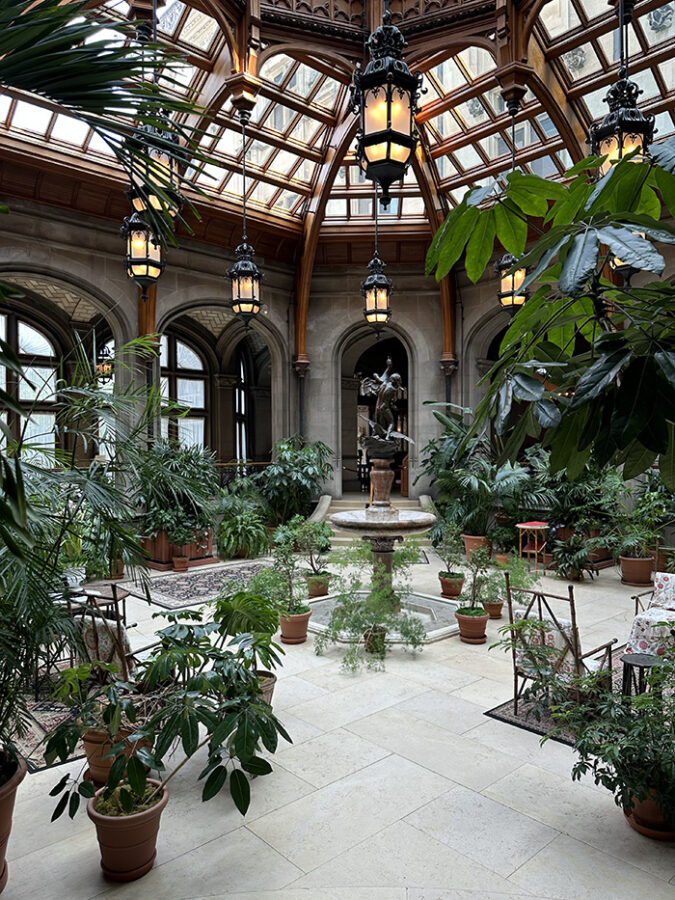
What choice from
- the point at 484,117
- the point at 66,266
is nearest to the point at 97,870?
the point at 66,266

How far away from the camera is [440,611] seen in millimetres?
7598

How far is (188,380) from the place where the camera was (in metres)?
18.1

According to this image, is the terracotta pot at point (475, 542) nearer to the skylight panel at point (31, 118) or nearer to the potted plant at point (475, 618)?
the potted plant at point (475, 618)

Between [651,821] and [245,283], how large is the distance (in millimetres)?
7700

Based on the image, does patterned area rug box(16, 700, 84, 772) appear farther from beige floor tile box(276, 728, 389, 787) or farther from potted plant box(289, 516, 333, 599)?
potted plant box(289, 516, 333, 599)

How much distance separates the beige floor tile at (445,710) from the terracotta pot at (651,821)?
1.35 meters

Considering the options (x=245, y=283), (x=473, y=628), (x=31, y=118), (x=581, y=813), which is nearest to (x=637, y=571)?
(x=473, y=628)

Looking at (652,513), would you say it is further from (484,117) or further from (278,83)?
(278,83)

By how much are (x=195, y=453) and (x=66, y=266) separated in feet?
13.6

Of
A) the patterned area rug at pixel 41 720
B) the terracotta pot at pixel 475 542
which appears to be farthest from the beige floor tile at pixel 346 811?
the terracotta pot at pixel 475 542

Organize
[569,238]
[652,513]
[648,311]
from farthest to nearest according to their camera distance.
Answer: [652,513] → [648,311] → [569,238]

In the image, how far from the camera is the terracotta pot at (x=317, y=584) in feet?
26.4

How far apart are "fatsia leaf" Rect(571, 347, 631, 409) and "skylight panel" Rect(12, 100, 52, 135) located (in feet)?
35.1

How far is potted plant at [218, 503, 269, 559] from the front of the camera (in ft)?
35.8
